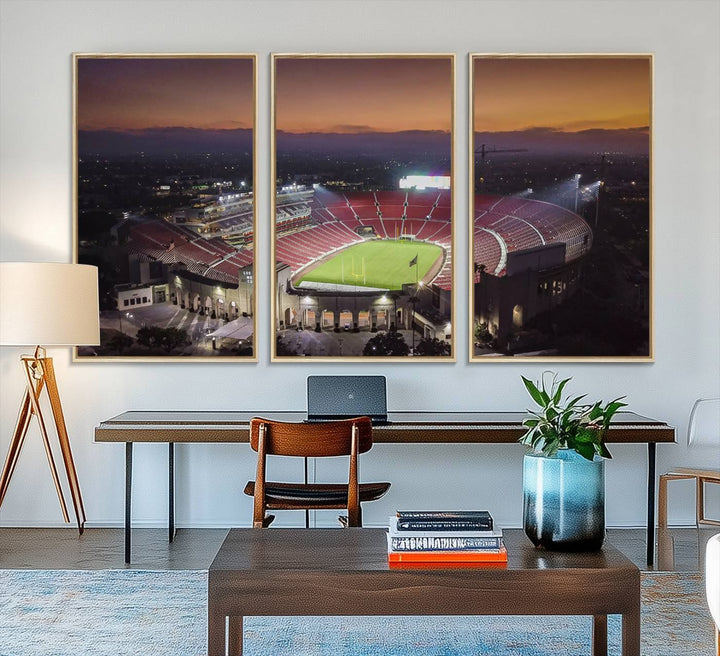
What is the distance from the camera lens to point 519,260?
15.6 feet

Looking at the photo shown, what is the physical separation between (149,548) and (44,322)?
1201 millimetres

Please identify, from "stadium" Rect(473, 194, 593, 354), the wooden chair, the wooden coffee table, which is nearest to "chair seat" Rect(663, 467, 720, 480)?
"stadium" Rect(473, 194, 593, 354)

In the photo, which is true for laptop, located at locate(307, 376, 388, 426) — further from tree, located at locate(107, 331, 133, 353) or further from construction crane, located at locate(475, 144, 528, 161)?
construction crane, located at locate(475, 144, 528, 161)

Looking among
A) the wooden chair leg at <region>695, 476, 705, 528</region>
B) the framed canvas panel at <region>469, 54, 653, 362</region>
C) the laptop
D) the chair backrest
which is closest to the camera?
the chair backrest

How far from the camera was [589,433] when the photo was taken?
2420 mm

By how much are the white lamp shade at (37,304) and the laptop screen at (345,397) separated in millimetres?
1212

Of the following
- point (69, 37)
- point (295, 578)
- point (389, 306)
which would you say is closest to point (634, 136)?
point (389, 306)

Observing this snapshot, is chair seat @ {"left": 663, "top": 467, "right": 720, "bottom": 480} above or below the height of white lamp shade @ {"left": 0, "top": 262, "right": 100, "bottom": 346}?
below

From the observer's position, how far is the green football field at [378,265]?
478 cm

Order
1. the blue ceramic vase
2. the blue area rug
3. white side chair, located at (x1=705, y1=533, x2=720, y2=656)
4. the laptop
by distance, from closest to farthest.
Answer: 1. white side chair, located at (x1=705, y1=533, x2=720, y2=656)
2. the blue ceramic vase
3. the blue area rug
4. the laptop

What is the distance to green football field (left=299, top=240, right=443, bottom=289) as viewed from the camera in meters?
4.78

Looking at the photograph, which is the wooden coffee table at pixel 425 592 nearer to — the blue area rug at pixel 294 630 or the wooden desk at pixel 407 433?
the blue area rug at pixel 294 630

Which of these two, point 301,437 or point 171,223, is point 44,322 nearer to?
point 171,223

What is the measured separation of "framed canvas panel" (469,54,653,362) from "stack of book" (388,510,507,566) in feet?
8.09
